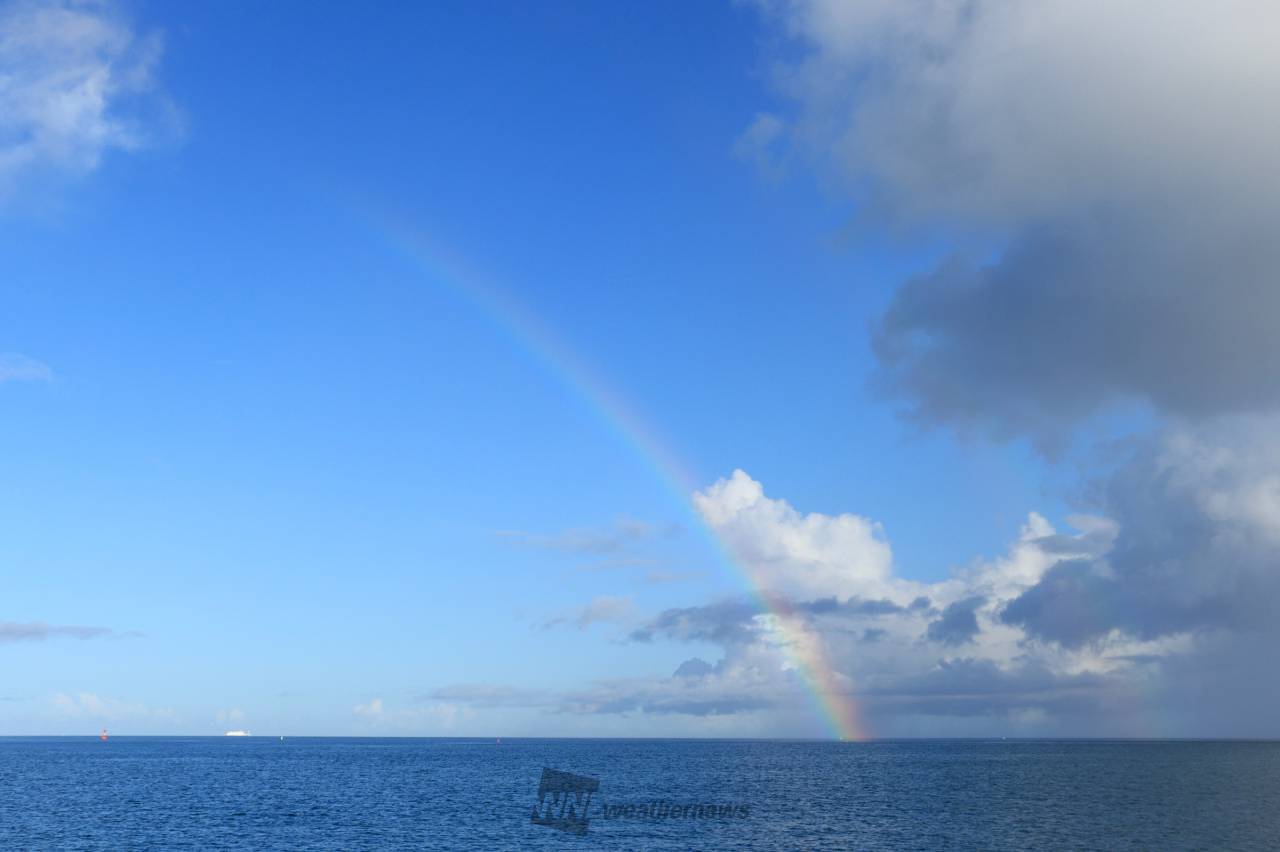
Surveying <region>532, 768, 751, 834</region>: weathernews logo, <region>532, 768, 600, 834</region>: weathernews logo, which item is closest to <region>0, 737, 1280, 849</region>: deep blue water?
<region>532, 768, 751, 834</region>: weathernews logo

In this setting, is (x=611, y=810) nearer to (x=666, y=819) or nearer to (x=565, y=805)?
(x=565, y=805)

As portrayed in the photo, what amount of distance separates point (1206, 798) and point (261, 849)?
153 m

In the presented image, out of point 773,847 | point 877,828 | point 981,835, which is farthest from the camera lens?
point 877,828

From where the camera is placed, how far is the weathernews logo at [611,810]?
12775 cm

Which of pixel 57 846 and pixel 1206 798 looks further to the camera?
pixel 1206 798

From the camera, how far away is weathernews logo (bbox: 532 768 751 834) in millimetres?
127750

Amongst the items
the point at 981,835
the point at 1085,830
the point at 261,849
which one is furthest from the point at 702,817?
the point at 261,849

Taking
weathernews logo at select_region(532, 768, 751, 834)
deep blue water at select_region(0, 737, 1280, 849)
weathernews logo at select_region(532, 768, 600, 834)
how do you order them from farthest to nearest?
weathernews logo at select_region(532, 768, 751, 834) < weathernews logo at select_region(532, 768, 600, 834) < deep blue water at select_region(0, 737, 1280, 849)

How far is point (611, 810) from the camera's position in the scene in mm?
141500

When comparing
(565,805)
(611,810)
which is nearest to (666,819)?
(611,810)

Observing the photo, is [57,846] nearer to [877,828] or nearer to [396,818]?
[396,818]

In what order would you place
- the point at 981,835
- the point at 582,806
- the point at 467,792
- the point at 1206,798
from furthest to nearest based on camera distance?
the point at 467,792, the point at 1206,798, the point at 582,806, the point at 981,835

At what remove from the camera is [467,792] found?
18262cm

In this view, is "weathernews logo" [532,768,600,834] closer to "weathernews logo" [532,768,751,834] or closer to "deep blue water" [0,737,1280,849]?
"weathernews logo" [532,768,751,834]
